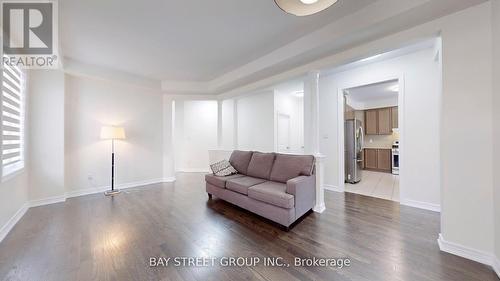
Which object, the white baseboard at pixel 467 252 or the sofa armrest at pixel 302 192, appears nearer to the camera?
the white baseboard at pixel 467 252

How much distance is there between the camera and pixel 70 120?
3.90m

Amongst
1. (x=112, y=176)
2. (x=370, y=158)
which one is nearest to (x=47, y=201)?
(x=112, y=176)

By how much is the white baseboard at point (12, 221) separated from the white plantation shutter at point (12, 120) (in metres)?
0.64

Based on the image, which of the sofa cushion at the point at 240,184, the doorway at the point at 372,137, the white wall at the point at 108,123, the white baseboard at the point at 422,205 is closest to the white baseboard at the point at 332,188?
the doorway at the point at 372,137

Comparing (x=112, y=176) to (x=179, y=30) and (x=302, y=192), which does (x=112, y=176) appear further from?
(x=302, y=192)

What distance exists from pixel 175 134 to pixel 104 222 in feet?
14.8

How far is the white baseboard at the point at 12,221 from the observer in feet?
7.51

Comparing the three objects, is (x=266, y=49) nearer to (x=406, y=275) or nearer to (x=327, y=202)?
(x=327, y=202)

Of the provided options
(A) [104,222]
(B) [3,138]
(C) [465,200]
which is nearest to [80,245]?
(A) [104,222]

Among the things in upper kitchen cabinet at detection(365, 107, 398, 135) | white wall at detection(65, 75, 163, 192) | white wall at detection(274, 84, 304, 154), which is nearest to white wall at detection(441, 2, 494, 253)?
white wall at detection(274, 84, 304, 154)

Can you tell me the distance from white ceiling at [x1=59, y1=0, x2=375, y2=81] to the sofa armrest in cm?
217

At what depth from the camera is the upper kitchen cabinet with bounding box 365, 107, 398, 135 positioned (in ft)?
21.7

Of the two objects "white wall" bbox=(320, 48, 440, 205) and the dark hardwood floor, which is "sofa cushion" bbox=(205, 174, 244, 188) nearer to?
the dark hardwood floor

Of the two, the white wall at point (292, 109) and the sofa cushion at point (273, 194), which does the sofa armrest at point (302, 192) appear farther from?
the white wall at point (292, 109)
